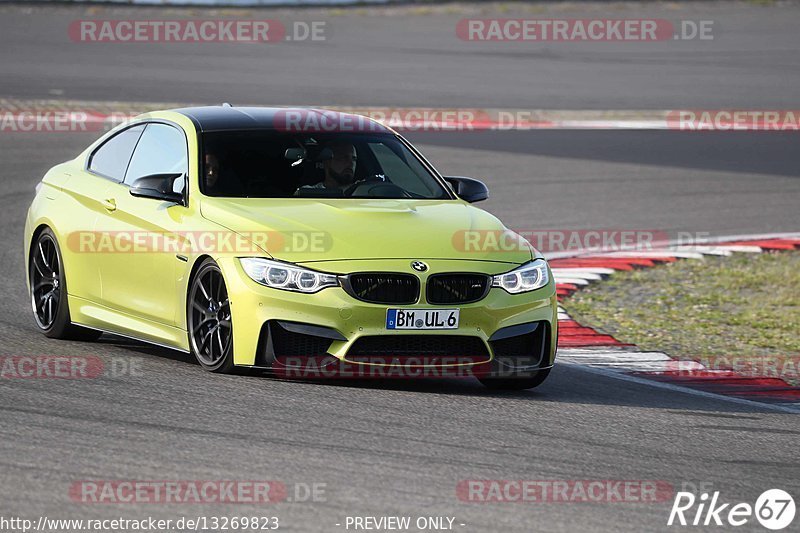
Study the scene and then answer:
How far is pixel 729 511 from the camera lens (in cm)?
565

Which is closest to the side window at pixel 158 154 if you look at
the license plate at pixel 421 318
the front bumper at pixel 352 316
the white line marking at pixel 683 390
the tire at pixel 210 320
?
the tire at pixel 210 320

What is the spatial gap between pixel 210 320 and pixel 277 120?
1700mm

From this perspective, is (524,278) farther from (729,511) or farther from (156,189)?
(729,511)

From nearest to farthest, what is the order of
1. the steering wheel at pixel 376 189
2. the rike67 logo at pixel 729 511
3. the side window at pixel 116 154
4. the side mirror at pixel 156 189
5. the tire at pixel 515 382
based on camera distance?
the rike67 logo at pixel 729 511 < the tire at pixel 515 382 < the side mirror at pixel 156 189 < the steering wheel at pixel 376 189 < the side window at pixel 116 154

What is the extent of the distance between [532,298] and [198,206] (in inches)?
75.4

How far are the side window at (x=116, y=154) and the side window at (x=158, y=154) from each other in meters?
0.08

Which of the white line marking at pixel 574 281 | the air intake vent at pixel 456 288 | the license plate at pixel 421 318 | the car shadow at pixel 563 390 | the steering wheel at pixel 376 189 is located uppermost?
the steering wheel at pixel 376 189

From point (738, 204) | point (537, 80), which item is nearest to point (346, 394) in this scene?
point (738, 204)

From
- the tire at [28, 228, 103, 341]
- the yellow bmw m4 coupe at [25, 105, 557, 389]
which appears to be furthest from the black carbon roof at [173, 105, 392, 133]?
the tire at [28, 228, 103, 341]

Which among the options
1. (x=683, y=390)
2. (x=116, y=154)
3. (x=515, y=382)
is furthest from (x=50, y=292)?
(x=683, y=390)

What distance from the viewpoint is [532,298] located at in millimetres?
7934

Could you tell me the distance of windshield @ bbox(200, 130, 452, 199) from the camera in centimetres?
856

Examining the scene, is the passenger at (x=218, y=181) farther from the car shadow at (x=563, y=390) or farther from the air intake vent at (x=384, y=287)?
the air intake vent at (x=384, y=287)

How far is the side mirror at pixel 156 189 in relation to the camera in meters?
8.36
